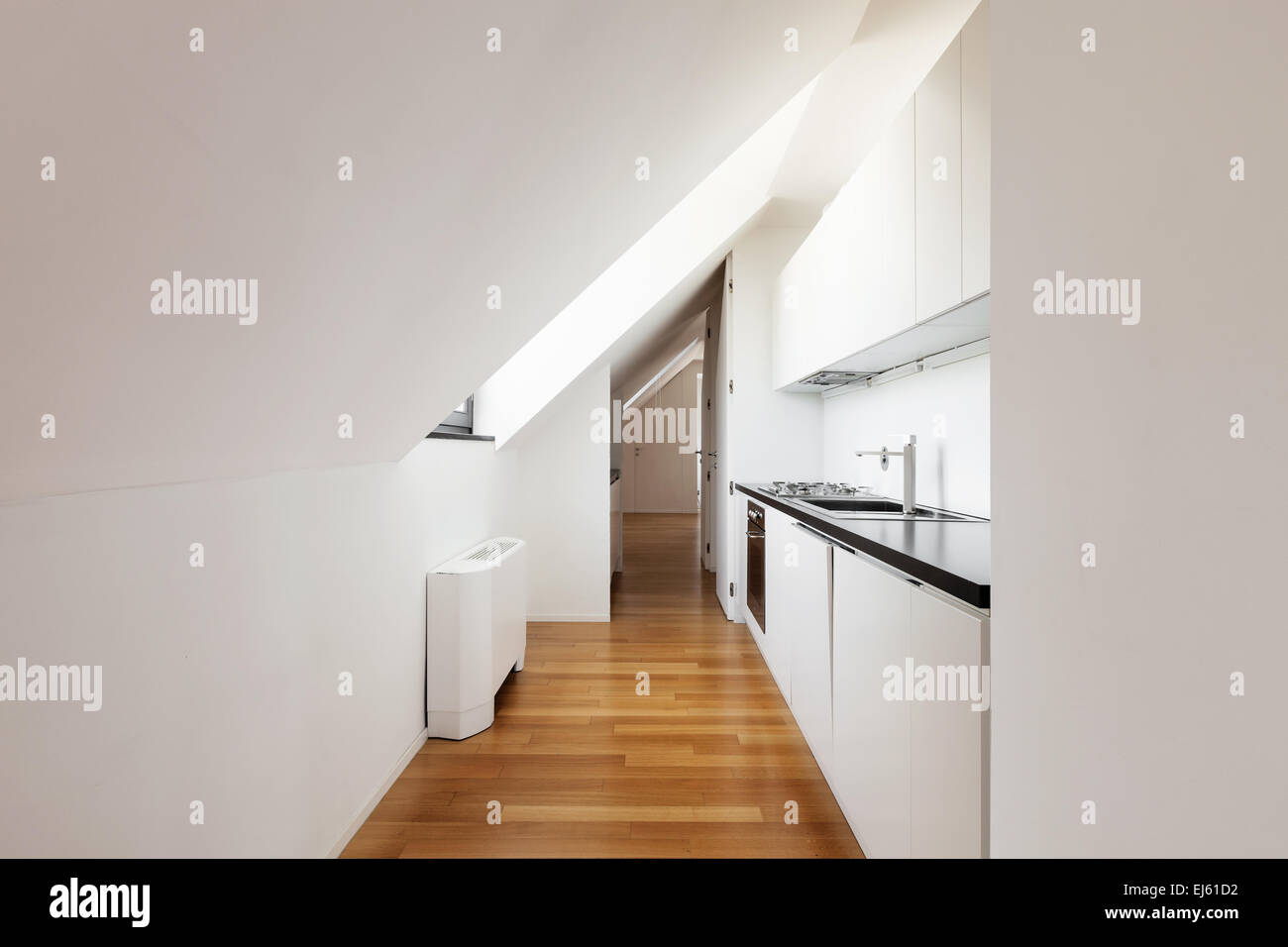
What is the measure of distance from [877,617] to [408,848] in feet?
4.79

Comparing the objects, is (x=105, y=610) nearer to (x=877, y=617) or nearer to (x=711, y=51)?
(x=877, y=617)

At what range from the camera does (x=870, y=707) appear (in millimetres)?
1578

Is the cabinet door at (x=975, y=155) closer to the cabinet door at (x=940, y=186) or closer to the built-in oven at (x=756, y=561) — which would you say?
the cabinet door at (x=940, y=186)

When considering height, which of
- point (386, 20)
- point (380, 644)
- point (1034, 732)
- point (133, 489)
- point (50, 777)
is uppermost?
point (386, 20)

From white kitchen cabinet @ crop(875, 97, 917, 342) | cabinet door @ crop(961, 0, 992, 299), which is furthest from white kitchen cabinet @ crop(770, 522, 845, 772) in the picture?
cabinet door @ crop(961, 0, 992, 299)

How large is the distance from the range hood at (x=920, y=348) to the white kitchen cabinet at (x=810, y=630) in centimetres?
74

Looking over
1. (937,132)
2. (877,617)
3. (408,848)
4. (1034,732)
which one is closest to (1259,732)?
(1034,732)

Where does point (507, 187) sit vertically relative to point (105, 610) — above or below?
above

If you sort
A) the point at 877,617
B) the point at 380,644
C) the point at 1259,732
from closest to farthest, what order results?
the point at 1259,732
the point at 877,617
the point at 380,644

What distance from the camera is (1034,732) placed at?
2.24 ft

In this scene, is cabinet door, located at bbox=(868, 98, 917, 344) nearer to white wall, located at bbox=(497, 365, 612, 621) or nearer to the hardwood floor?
the hardwood floor

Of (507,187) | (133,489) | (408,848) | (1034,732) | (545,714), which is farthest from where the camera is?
Answer: (545,714)

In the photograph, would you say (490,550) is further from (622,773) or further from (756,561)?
(756,561)

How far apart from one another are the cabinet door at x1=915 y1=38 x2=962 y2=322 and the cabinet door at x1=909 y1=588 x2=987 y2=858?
799 millimetres
